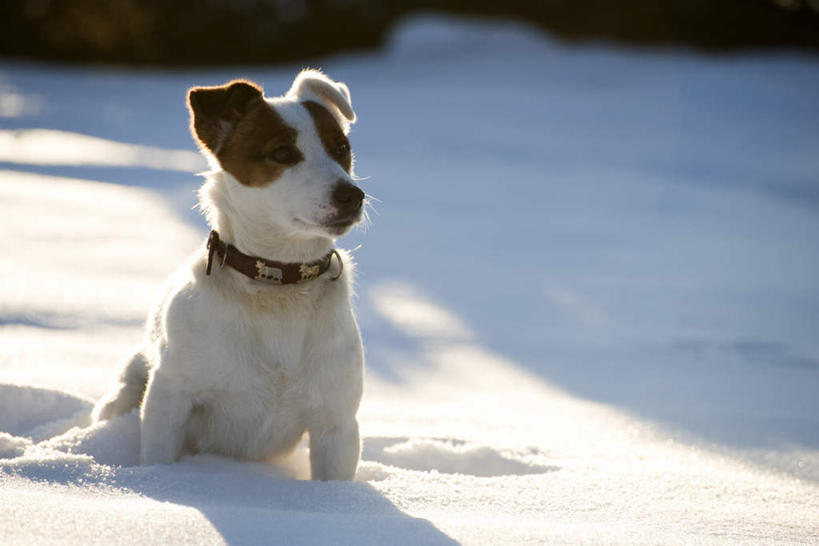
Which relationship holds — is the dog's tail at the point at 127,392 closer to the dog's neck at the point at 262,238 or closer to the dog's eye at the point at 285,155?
the dog's neck at the point at 262,238

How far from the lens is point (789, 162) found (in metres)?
10.9

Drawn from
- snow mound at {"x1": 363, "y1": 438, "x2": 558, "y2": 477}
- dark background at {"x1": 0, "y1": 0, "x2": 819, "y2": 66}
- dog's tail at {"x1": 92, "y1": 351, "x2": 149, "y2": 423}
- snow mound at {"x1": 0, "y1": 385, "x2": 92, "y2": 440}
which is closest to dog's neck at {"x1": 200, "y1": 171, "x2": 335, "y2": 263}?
dog's tail at {"x1": 92, "y1": 351, "x2": 149, "y2": 423}

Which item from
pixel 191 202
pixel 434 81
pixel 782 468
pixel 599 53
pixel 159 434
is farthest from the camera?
pixel 599 53

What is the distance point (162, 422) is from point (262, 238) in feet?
1.99

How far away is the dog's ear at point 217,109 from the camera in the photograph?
287 cm

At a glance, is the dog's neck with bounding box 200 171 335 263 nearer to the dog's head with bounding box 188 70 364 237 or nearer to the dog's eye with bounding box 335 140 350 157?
the dog's head with bounding box 188 70 364 237

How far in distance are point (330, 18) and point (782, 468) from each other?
55.4 feet

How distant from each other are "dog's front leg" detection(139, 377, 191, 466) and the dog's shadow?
0.21ft

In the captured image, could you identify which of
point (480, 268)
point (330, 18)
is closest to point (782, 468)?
point (480, 268)

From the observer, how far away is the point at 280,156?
9.21 ft

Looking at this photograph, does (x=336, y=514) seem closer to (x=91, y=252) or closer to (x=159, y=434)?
(x=159, y=434)

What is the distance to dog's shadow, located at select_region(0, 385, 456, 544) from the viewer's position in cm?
219

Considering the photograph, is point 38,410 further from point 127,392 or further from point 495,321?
point 495,321

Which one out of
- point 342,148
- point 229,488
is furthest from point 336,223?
point 229,488
